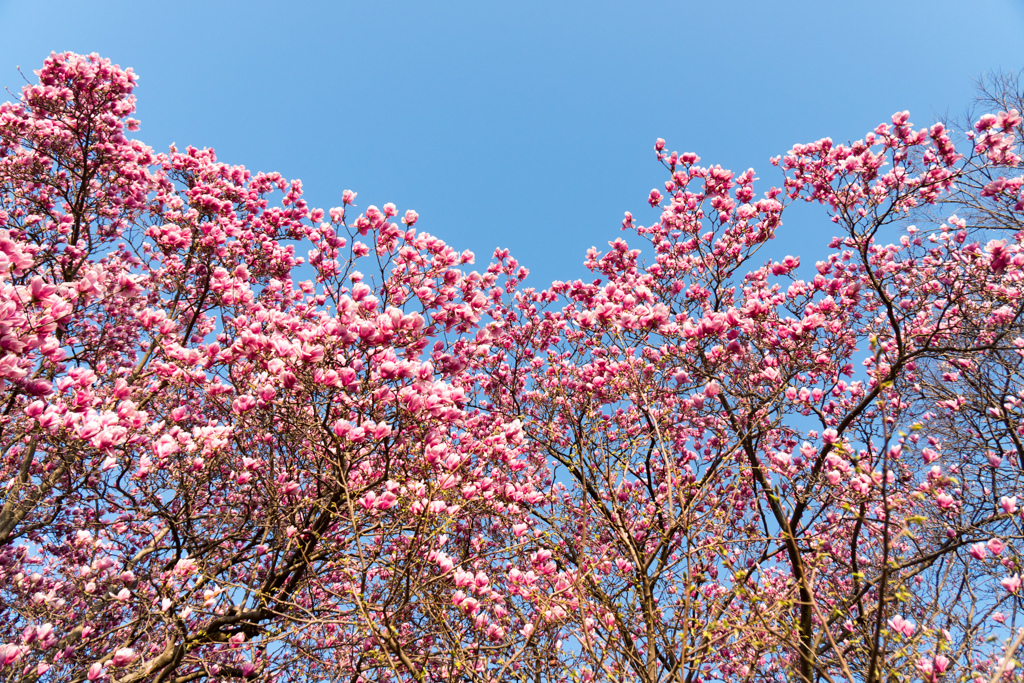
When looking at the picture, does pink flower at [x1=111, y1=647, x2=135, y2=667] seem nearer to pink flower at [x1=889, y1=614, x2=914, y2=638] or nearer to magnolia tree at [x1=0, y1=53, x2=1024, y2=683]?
magnolia tree at [x1=0, y1=53, x2=1024, y2=683]

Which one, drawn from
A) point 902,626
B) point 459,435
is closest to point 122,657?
point 459,435

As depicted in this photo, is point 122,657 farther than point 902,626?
Yes

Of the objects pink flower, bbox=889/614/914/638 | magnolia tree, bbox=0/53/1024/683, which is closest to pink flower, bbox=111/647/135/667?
magnolia tree, bbox=0/53/1024/683

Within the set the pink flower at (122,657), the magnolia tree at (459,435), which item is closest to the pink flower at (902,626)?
the magnolia tree at (459,435)

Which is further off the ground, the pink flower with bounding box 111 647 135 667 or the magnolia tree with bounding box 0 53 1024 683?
the magnolia tree with bounding box 0 53 1024 683

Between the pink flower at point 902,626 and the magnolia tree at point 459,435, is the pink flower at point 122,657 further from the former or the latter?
the pink flower at point 902,626

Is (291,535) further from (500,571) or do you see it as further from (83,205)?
(83,205)

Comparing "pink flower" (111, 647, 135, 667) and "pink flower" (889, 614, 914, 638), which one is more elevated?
"pink flower" (889, 614, 914, 638)

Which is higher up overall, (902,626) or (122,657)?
(902,626)

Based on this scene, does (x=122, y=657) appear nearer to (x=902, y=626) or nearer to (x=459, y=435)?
(x=459, y=435)

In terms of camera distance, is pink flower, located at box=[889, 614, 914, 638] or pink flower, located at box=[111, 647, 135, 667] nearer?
pink flower, located at box=[889, 614, 914, 638]

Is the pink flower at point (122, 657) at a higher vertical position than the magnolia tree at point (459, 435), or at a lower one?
lower

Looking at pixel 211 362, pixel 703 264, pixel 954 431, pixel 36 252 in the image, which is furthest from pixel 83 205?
pixel 954 431

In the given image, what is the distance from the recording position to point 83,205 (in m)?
6.43
